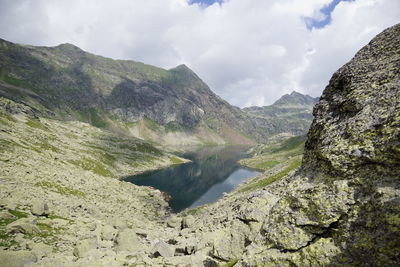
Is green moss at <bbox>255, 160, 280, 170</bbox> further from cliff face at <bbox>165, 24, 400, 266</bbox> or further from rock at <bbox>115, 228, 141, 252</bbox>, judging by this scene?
cliff face at <bbox>165, 24, 400, 266</bbox>

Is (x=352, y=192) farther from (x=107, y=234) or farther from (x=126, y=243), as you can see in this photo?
(x=107, y=234)

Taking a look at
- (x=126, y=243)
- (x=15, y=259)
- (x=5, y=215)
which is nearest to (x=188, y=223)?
(x=126, y=243)

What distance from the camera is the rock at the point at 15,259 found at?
62.8ft

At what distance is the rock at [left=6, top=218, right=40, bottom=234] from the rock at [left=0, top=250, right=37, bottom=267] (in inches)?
274

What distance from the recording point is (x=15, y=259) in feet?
64.4

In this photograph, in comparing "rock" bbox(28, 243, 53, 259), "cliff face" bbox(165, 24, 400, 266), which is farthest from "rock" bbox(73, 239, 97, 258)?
"cliff face" bbox(165, 24, 400, 266)

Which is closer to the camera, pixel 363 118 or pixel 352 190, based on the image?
pixel 352 190

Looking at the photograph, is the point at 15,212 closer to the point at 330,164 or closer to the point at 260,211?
the point at 260,211

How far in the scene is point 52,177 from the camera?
2201 inches

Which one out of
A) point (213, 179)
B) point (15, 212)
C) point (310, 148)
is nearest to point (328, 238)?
point (310, 148)

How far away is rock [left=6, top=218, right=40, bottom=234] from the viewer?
1014 inches

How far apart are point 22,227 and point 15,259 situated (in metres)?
8.22

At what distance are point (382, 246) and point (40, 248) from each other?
29.2 meters

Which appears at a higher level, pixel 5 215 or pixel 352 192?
pixel 352 192
